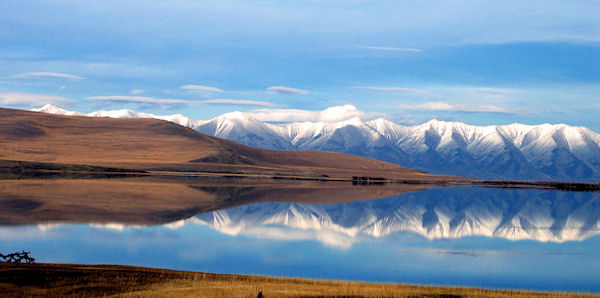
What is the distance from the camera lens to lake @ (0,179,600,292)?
131 ft

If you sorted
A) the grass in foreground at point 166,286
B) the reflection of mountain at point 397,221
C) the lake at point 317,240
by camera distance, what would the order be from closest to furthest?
the grass in foreground at point 166,286, the lake at point 317,240, the reflection of mountain at point 397,221

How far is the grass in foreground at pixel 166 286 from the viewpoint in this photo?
2662 cm

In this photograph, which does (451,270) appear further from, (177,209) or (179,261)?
(177,209)

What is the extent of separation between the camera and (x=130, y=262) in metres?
39.2

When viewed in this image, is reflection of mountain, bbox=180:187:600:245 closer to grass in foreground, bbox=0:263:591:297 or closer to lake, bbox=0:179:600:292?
lake, bbox=0:179:600:292

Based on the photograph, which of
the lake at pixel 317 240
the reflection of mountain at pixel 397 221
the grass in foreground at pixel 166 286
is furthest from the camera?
the reflection of mountain at pixel 397 221

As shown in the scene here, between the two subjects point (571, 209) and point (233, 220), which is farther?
point (571, 209)

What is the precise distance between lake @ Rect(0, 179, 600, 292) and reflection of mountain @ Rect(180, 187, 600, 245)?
0.50 ft

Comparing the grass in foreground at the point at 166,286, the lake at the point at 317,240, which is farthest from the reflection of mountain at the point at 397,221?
the grass in foreground at the point at 166,286

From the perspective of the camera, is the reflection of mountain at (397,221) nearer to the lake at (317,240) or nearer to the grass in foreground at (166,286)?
the lake at (317,240)

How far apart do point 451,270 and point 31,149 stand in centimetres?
18342

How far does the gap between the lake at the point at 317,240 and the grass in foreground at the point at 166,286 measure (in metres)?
6.21

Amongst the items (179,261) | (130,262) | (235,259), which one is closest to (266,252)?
(235,259)

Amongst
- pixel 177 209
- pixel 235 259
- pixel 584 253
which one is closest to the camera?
pixel 235 259
